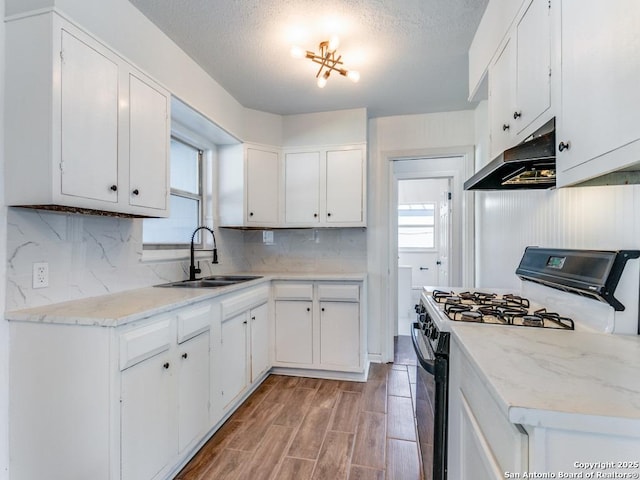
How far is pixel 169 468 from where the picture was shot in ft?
5.27

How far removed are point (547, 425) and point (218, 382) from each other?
1.90m

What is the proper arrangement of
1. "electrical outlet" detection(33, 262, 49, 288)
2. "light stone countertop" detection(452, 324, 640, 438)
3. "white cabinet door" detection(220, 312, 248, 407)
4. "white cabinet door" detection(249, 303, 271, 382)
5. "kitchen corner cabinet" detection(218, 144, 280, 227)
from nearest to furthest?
"light stone countertop" detection(452, 324, 640, 438) → "electrical outlet" detection(33, 262, 49, 288) → "white cabinet door" detection(220, 312, 248, 407) → "white cabinet door" detection(249, 303, 271, 382) → "kitchen corner cabinet" detection(218, 144, 280, 227)

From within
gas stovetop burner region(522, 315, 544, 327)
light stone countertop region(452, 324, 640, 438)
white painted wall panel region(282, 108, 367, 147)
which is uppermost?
white painted wall panel region(282, 108, 367, 147)

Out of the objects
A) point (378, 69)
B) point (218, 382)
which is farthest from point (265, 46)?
point (218, 382)

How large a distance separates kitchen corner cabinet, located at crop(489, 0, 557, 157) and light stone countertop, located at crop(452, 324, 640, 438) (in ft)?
2.63

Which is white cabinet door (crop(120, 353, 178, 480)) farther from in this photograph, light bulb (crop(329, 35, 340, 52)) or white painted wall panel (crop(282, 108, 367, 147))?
white painted wall panel (crop(282, 108, 367, 147))

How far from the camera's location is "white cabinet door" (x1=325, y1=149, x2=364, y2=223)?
311 centimetres

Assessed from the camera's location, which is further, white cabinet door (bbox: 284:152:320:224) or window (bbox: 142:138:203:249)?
white cabinet door (bbox: 284:152:320:224)

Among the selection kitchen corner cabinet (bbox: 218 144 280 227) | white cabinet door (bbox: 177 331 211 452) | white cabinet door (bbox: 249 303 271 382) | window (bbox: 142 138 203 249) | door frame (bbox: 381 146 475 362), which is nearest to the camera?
white cabinet door (bbox: 177 331 211 452)

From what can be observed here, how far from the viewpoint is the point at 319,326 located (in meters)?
2.92

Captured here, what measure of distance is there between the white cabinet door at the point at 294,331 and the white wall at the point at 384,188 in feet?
2.51

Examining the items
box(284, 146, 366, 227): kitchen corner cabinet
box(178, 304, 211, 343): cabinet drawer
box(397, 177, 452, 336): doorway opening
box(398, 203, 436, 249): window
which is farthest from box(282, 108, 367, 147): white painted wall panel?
box(398, 203, 436, 249): window

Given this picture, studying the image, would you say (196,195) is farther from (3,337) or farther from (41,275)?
(3,337)

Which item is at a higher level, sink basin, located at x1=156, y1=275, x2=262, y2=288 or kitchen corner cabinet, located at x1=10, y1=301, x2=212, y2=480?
sink basin, located at x1=156, y1=275, x2=262, y2=288
